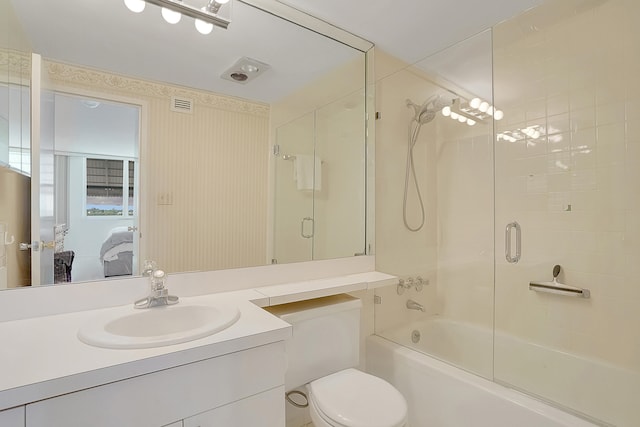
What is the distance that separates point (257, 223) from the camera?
1630mm

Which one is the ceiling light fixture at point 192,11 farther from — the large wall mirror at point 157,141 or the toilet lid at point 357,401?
the toilet lid at point 357,401

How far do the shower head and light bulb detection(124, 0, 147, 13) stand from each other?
1655 mm

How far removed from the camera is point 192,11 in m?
1.36

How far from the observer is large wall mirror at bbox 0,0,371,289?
1.13 metres

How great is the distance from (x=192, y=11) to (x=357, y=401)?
6.01ft

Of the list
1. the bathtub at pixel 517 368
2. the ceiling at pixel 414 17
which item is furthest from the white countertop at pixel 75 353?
the ceiling at pixel 414 17

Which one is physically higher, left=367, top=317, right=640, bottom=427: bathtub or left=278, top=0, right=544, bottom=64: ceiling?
left=278, top=0, right=544, bottom=64: ceiling

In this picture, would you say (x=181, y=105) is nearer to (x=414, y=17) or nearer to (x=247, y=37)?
(x=247, y=37)

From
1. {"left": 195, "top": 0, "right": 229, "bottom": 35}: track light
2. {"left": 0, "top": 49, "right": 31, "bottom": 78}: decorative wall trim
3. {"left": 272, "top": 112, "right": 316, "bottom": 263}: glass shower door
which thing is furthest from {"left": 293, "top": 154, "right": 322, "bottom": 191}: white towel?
{"left": 0, "top": 49, "right": 31, "bottom": 78}: decorative wall trim

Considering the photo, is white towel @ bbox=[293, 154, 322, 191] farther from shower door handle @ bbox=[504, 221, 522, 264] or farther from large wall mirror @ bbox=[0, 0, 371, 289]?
shower door handle @ bbox=[504, 221, 522, 264]

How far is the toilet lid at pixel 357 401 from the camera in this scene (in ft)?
3.95

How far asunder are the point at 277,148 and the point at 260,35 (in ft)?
1.97

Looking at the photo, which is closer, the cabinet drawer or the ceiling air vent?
the cabinet drawer

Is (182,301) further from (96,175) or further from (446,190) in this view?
(446,190)
